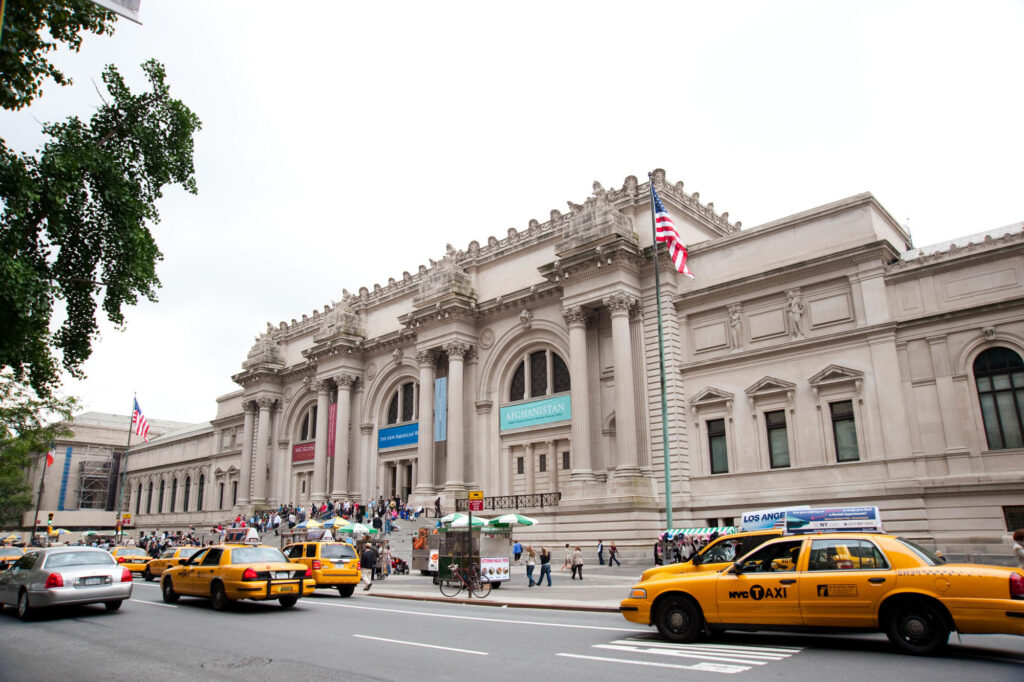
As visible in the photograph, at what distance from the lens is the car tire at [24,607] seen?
15.4 m

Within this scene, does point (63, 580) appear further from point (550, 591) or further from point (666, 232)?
point (666, 232)

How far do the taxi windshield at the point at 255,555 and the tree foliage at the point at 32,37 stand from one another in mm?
10395

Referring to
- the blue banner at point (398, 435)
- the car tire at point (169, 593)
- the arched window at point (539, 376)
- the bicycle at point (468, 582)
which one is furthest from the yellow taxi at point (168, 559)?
the arched window at point (539, 376)

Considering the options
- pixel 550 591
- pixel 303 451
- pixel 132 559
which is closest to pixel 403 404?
pixel 303 451

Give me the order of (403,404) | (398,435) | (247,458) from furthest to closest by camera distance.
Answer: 1. (247,458)
2. (403,404)
3. (398,435)

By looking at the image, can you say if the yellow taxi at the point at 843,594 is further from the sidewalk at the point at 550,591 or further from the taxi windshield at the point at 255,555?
the taxi windshield at the point at 255,555

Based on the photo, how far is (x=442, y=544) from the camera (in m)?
25.9

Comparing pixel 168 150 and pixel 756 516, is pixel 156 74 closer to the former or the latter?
pixel 168 150

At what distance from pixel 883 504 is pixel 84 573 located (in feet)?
81.4

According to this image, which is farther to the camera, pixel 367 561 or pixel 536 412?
pixel 536 412

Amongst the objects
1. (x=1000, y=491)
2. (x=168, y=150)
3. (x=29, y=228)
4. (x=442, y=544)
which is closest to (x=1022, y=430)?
(x=1000, y=491)

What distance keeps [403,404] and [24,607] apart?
32.3 m

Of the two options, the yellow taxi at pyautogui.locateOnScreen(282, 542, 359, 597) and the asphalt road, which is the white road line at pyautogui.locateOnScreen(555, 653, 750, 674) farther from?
the yellow taxi at pyautogui.locateOnScreen(282, 542, 359, 597)

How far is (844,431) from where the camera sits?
27.9 metres
